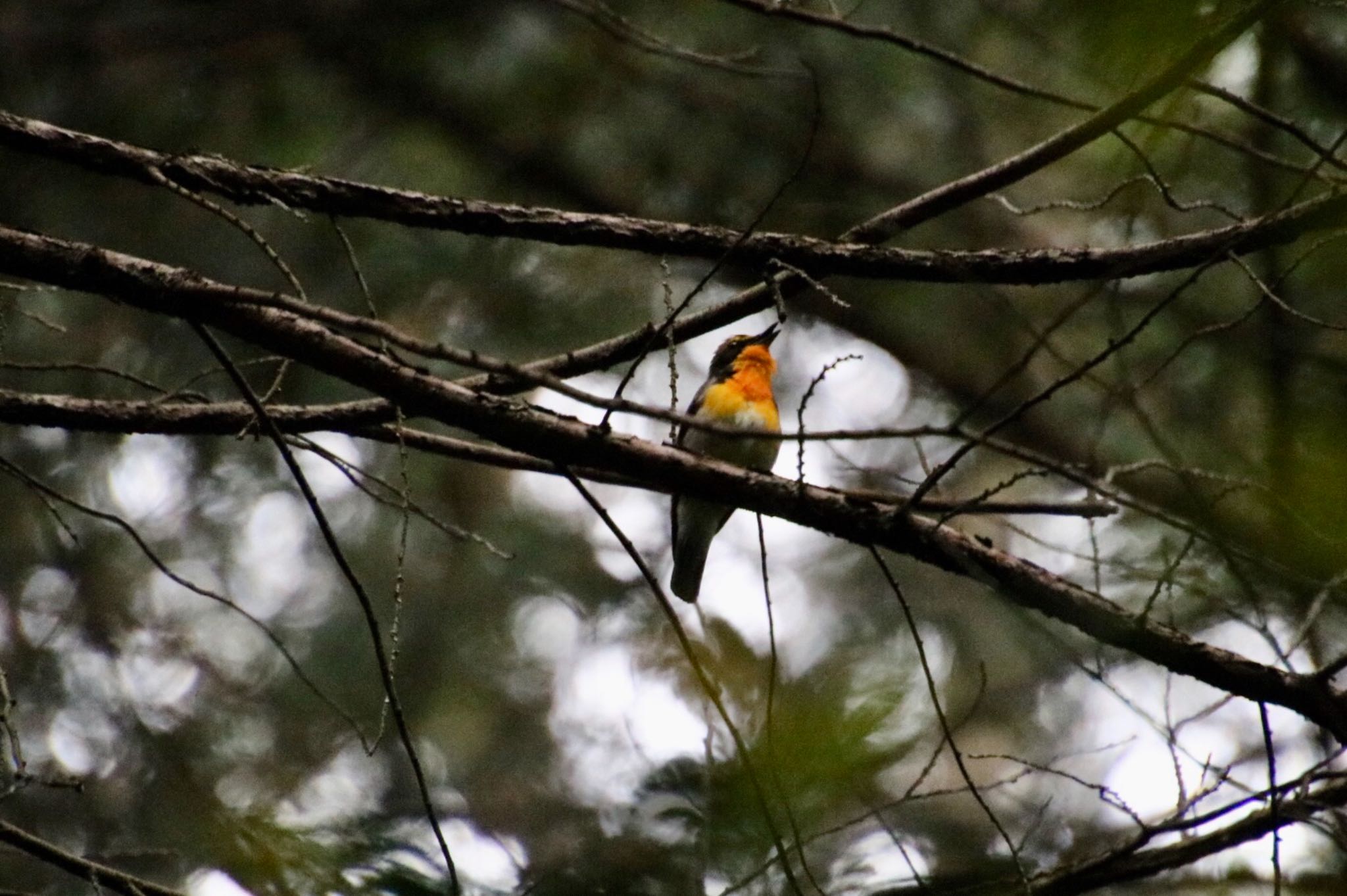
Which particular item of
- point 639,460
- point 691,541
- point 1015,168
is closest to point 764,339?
point 691,541

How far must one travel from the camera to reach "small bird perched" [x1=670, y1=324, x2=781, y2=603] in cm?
476

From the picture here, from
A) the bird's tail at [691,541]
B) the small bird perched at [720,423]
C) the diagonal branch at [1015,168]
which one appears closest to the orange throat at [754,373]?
the small bird perched at [720,423]

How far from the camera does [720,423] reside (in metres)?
4.61

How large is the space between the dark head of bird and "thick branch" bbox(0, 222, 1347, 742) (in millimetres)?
2436

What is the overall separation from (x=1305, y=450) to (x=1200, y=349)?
4.17 m

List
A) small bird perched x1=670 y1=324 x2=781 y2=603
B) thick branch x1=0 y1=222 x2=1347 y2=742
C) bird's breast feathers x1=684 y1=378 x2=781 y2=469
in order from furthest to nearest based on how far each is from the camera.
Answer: small bird perched x1=670 y1=324 x2=781 y2=603 < bird's breast feathers x1=684 y1=378 x2=781 y2=469 < thick branch x1=0 y1=222 x2=1347 y2=742

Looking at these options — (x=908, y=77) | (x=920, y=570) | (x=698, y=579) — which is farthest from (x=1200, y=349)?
(x=920, y=570)

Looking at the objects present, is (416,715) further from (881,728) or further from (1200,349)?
(881,728)

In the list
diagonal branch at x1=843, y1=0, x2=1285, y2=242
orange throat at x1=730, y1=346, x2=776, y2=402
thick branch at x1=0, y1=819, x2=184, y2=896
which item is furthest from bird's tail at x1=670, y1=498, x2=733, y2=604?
thick branch at x1=0, y1=819, x2=184, y2=896

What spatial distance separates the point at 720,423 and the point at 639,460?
6.94 feet

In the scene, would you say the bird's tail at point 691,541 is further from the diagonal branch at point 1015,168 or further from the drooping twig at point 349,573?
the drooping twig at point 349,573

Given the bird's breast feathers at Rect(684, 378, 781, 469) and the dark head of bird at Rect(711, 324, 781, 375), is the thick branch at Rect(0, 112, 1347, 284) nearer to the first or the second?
the bird's breast feathers at Rect(684, 378, 781, 469)

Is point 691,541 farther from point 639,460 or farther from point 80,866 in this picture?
point 80,866

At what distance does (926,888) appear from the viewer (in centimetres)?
251
